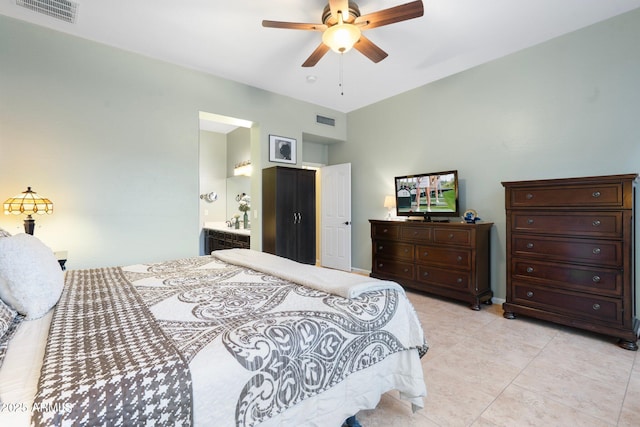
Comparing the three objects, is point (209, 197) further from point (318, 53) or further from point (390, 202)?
point (318, 53)

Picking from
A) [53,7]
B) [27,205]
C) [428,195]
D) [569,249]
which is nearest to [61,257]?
[27,205]

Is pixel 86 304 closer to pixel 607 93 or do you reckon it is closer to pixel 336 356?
pixel 336 356

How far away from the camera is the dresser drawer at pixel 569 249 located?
2.53m

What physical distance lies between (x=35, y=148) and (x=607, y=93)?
569cm

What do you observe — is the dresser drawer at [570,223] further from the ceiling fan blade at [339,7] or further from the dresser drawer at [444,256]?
the ceiling fan blade at [339,7]

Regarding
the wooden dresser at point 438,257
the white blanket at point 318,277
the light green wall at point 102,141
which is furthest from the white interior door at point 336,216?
the white blanket at point 318,277

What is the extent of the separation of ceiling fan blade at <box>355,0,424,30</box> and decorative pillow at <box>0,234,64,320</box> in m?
2.60

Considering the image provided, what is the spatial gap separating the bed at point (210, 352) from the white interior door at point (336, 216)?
3.65 metres

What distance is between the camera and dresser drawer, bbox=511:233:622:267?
2525 mm

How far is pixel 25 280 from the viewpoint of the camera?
1263 mm

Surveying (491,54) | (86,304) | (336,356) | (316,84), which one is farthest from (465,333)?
(316,84)

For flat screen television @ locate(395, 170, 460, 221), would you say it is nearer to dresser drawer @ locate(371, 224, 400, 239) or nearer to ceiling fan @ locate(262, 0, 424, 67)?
dresser drawer @ locate(371, 224, 400, 239)

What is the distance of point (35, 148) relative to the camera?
116 inches

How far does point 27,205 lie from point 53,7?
1825 millimetres
